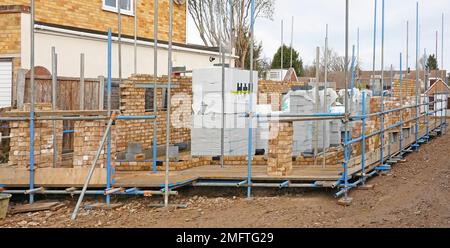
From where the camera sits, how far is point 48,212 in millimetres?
8367

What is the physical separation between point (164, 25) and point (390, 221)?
13462 mm

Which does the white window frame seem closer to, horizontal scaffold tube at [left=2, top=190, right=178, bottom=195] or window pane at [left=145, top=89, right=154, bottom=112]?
window pane at [left=145, top=89, right=154, bottom=112]

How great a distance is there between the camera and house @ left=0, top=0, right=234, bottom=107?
1288 centimetres

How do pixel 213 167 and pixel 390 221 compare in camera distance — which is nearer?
pixel 390 221

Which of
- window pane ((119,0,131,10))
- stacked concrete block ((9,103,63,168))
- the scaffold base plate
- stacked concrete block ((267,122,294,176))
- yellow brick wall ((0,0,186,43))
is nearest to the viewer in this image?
the scaffold base plate

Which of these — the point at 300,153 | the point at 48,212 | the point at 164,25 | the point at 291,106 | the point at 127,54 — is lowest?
the point at 48,212

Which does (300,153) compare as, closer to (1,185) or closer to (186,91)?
(186,91)

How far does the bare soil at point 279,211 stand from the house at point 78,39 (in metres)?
5.06

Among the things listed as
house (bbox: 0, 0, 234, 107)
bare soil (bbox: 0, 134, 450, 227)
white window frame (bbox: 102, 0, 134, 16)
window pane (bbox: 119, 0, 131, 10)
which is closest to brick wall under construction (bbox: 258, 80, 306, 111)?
house (bbox: 0, 0, 234, 107)

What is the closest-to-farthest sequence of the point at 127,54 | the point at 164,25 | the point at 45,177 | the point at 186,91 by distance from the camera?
the point at 45,177 → the point at 186,91 → the point at 127,54 → the point at 164,25

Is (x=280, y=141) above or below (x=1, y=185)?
above

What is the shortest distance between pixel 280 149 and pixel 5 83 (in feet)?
24.8

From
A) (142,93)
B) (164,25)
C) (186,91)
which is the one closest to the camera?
(142,93)

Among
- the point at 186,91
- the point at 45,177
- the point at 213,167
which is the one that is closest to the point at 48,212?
the point at 45,177
